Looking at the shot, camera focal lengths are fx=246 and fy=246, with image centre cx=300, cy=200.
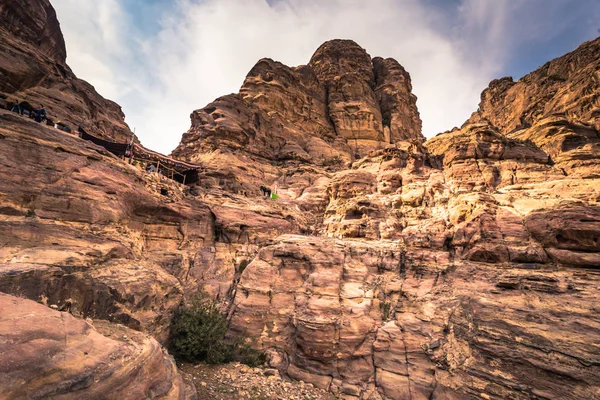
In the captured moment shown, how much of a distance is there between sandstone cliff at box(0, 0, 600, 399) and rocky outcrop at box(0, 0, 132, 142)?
60 centimetres

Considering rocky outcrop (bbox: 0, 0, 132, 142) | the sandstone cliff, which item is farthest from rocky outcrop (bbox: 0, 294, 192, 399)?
rocky outcrop (bbox: 0, 0, 132, 142)

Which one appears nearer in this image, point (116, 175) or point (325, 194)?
point (116, 175)

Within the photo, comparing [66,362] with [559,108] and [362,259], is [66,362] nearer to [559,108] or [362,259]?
[362,259]

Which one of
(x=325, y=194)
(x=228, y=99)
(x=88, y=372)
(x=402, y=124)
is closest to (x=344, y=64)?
(x=402, y=124)

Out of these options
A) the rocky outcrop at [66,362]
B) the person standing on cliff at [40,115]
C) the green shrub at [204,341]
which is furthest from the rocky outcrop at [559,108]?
the person standing on cliff at [40,115]

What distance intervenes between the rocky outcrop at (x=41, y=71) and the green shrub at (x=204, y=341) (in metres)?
20.0

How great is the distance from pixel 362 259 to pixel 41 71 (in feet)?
108

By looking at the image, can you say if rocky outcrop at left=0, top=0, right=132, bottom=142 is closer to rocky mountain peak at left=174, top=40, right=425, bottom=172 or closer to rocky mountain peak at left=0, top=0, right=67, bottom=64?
rocky mountain peak at left=0, top=0, right=67, bottom=64

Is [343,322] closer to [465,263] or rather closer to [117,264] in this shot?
[465,263]

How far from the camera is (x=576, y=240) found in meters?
14.1

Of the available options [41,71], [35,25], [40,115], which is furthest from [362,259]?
[35,25]

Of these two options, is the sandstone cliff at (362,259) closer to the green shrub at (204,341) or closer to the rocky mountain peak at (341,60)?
the green shrub at (204,341)

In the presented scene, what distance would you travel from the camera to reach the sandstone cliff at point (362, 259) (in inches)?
436

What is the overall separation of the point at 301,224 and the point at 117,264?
17361mm
